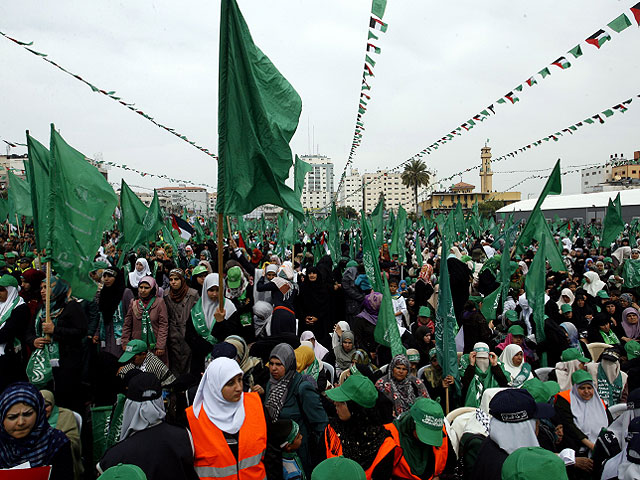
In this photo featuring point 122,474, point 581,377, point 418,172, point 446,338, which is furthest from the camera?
point 418,172

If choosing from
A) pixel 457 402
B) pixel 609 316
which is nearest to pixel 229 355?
pixel 457 402

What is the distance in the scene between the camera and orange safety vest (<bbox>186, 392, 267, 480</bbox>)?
2.38 meters

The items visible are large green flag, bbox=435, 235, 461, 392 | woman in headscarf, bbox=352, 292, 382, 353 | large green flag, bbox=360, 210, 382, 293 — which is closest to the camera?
large green flag, bbox=435, 235, 461, 392

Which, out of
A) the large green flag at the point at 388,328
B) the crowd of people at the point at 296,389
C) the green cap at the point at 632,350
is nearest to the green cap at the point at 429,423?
the crowd of people at the point at 296,389

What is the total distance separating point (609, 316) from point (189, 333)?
575cm

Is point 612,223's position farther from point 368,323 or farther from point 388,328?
point 388,328

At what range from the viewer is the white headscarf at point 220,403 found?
2.44 metres

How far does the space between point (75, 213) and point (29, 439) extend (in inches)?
85.3

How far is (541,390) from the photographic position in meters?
3.64

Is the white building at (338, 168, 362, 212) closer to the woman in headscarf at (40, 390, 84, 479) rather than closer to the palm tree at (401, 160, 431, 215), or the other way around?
the palm tree at (401, 160, 431, 215)

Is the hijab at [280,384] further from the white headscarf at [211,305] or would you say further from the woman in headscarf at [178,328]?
the woman in headscarf at [178,328]

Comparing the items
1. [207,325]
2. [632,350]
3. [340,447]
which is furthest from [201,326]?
[632,350]

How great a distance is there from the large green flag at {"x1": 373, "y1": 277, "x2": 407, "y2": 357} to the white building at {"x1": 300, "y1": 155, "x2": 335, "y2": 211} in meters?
121

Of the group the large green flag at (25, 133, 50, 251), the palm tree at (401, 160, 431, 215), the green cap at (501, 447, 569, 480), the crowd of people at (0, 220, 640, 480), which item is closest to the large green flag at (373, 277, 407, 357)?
the crowd of people at (0, 220, 640, 480)
